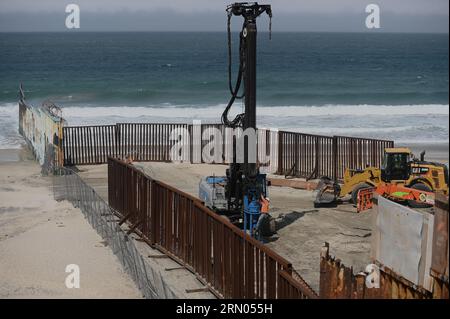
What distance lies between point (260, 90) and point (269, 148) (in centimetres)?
4243

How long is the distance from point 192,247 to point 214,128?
15159 millimetres

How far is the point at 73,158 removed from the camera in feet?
97.5

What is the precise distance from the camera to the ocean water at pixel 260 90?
158 feet

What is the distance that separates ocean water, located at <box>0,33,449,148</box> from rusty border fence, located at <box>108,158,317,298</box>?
39.9ft

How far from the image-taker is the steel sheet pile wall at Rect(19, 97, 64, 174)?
26.8 metres

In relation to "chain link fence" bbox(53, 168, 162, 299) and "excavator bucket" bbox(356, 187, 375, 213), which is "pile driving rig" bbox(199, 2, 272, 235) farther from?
"excavator bucket" bbox(356, 187, 375, 213)

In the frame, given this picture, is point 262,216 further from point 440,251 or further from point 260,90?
point 260,90

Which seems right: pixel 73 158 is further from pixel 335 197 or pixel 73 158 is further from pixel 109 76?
pixel 109 76

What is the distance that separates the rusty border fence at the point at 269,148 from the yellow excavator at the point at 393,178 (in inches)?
117

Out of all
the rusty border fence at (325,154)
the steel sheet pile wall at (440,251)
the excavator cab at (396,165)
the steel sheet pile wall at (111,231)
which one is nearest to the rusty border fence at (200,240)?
the steel sheet pile wall at (111,231)

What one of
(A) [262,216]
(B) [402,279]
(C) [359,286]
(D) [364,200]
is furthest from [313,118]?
(C) [359,286]

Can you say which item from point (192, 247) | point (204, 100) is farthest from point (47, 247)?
point (204, 100)

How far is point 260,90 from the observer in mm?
70125

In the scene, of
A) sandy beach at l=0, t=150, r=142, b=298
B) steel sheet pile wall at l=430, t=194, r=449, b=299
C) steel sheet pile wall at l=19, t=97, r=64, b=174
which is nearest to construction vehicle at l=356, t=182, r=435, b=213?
sandy beach at l=0, t=150, r=142, b=298
